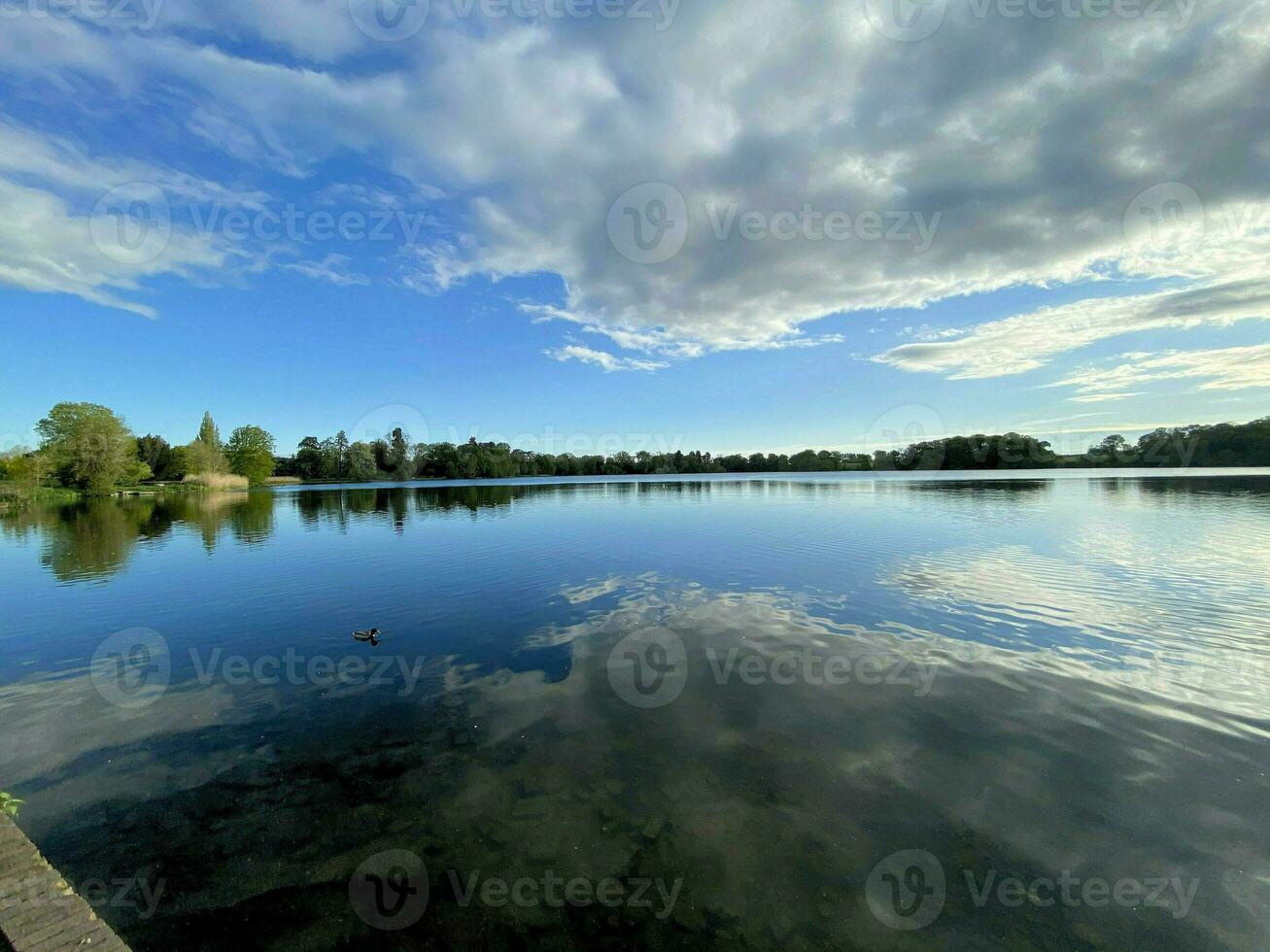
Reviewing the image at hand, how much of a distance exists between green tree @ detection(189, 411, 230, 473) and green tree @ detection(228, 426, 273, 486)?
9.51 m

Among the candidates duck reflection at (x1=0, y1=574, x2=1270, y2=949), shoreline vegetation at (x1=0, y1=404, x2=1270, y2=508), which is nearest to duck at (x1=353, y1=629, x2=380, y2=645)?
duck reflection at (x1=0, y1=574, x2=1270, y2=949)

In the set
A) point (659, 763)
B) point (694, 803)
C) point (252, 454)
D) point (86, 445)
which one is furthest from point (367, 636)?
point (252, 454)

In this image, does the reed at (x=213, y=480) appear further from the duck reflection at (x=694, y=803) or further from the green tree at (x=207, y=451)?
the duck reflection at (x=694, y=803)

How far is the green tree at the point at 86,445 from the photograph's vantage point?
72.1m

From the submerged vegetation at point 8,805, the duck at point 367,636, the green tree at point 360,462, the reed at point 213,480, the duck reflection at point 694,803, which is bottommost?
the duck reflection at point 694,803

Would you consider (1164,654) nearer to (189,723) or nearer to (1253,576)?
(1253,576)

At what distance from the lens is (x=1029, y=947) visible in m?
4.08

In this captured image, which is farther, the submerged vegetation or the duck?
the duck

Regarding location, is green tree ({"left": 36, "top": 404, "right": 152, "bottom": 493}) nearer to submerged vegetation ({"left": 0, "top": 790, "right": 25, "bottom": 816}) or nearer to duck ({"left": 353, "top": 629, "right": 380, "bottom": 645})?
duck ({"left": 353, "top": 629, "right": 380, "bottom": 645})

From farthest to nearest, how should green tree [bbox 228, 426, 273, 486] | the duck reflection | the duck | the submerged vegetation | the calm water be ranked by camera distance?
green tree [bbox 228, 426, 273, 486]
the duck
the submerged vegetation
the calm water
the duck reflection

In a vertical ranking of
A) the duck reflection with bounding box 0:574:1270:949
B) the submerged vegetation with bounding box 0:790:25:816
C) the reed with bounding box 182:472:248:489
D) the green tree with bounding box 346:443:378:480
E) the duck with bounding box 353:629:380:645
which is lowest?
the duck reflection with bounding box 0:574:1270:949

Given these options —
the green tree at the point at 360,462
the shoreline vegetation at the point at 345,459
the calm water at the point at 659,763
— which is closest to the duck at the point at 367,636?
the calm water at the point at 659,763

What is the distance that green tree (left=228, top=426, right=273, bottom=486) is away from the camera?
13275cm

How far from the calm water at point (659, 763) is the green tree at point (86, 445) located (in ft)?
274
